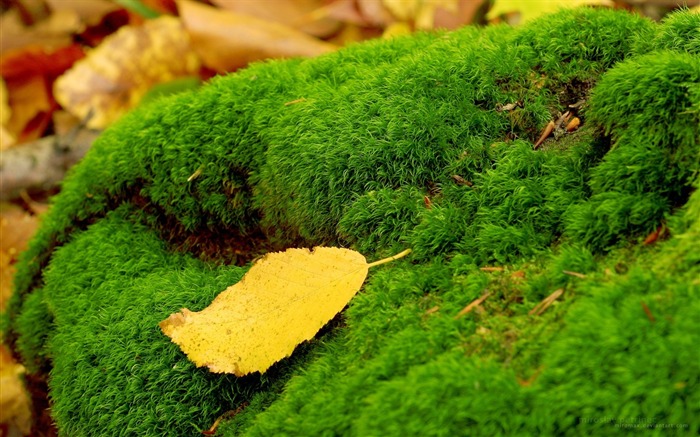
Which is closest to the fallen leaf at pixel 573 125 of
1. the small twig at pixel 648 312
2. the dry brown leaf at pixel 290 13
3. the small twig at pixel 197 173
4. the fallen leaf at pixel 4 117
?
the small twig at pixel 648 312

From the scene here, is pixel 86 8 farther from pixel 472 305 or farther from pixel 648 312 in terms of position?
pixel 648 312

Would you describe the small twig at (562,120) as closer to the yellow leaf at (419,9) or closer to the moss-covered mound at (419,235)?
the moss-covered mound at (419,235)

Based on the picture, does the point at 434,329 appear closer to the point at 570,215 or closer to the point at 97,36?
the point at 570,215

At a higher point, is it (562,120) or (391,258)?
(562,120)

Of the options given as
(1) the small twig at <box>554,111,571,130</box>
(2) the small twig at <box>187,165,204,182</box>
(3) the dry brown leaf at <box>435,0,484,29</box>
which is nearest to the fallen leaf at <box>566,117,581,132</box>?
(1) the small twig at <box>554,111,571,130</box>

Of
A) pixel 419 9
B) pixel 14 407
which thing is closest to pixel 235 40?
pixel 419 9

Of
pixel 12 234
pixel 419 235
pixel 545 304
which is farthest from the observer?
pixel 12 234
